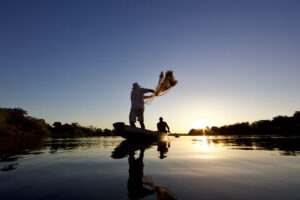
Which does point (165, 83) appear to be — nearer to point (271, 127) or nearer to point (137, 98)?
point (137, 98)

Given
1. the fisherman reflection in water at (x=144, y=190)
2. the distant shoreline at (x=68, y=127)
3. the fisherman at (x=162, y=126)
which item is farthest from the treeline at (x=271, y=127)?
the fisherman reflection in water at (x=144, y=190)

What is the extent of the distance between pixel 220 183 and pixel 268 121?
330 ft

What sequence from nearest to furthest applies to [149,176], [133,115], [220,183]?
[220,183]
[149,176]
[133,115]

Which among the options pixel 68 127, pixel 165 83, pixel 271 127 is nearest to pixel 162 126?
pixel 165 83

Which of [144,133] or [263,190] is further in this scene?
[144,133]

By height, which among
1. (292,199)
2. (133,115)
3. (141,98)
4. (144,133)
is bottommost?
(292,199)

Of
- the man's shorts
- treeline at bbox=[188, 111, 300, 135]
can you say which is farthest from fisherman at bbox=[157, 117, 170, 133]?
treeline at bbox=[188, 111, 300, 135]

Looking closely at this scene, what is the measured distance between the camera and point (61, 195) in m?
1.64

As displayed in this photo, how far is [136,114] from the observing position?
1038 cm

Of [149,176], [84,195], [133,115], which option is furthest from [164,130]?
[84,195]

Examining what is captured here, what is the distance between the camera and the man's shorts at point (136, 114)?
10.1m

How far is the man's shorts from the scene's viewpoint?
33.2ft

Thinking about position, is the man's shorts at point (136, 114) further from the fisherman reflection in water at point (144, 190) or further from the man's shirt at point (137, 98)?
the fisherman reflection in water at point (144, 190)

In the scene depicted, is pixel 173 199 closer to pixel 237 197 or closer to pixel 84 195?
pixel 237 197
